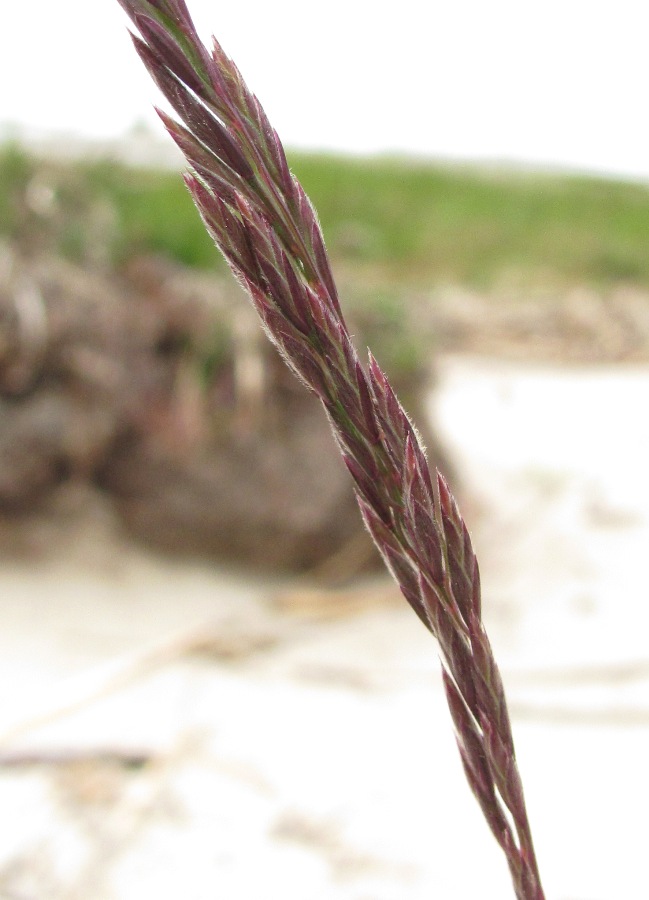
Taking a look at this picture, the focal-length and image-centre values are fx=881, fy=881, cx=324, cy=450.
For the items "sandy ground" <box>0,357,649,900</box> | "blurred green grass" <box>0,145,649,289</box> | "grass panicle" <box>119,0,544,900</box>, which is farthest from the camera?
"blurred green grass" <box>0,145,649,289</box>

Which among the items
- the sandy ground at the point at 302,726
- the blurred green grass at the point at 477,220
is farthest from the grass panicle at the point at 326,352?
the blurred green grass at the point at 477,220

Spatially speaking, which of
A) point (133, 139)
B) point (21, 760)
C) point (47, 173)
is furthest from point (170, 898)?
point (133, 139)

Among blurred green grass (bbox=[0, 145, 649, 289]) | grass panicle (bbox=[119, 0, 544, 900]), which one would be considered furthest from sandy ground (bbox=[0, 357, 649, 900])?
blurred green grass (bbox=[0, 145, 649, 289])

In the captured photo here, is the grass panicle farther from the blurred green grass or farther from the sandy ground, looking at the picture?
the blurred green grass

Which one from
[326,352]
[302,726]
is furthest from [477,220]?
[326,352]

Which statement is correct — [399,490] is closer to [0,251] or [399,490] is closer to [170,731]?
[170,731]

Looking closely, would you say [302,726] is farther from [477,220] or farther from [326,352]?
[477,220]
